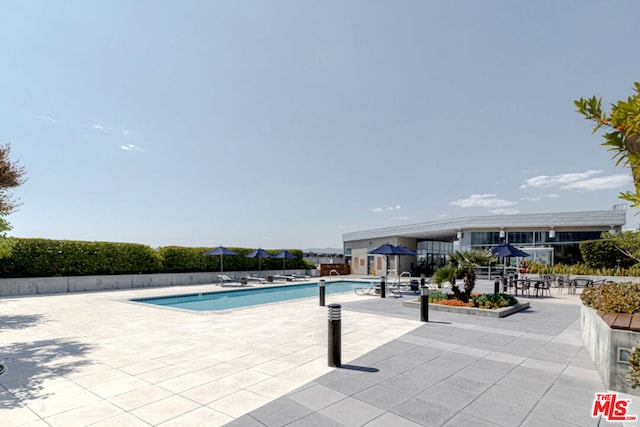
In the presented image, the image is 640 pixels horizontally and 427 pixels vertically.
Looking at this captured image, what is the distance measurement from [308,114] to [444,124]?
8608 millimetres

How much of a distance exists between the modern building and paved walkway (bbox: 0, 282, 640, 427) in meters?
17.2

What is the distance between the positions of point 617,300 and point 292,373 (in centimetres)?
583

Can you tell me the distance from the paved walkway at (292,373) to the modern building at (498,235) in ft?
56.4

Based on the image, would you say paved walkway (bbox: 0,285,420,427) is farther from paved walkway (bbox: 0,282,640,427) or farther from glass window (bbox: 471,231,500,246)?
glass window (bbox: 471,231,500,246)

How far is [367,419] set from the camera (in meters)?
3.73

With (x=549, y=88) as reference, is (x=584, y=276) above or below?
below

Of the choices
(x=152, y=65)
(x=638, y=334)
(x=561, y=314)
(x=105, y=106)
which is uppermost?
(x=152, y=65)

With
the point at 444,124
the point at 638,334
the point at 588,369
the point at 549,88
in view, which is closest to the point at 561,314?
the point at 588,369

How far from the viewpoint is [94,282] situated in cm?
1827

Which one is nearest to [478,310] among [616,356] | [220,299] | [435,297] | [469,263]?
[469,263]

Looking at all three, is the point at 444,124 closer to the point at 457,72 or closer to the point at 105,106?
the point at 457,72

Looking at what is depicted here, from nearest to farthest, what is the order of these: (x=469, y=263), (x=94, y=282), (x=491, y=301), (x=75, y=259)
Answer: (x=491, y=301) < (x=469, y=263) < (x=75, y=259) < (x=94, y=282)

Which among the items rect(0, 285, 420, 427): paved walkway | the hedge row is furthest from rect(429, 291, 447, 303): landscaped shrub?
the hedge row

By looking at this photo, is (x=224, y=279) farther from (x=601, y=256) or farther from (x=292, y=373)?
(x=601, y=256)
